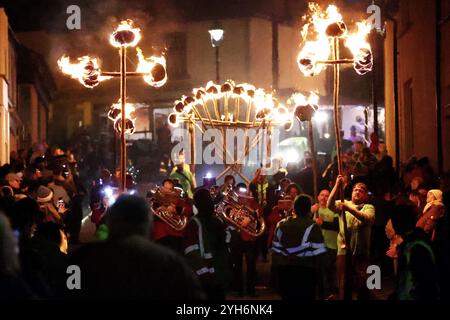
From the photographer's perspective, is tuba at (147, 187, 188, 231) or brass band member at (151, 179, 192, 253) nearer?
brass band member at (151, 179, 192, 253)

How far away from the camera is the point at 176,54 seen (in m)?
40.3

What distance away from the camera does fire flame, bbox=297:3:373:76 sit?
11.7 metres

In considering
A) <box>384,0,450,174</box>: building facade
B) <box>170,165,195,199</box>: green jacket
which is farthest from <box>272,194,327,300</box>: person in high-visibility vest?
<box>384,0,450,174</box>: building facade

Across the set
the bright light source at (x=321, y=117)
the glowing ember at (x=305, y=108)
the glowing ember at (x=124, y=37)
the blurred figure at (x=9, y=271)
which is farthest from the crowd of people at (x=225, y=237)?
the bright light source at (x=321, y=117)

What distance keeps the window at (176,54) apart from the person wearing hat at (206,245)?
30756mm

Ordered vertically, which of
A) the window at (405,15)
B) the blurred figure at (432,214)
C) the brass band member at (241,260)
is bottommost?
the brass band member at (241,260)

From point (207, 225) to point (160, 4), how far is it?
32865 mm

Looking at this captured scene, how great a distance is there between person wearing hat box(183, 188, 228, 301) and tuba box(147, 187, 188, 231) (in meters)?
3.06

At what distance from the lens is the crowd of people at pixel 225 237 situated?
210 inches

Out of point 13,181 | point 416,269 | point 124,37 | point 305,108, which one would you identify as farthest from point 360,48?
point 13,181

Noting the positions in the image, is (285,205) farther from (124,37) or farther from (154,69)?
(124,37)

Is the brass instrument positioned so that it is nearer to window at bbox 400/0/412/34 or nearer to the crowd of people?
the crowd of people

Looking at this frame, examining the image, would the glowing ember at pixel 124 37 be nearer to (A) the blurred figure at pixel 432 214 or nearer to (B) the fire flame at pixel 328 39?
(B) the fire flame at pixel 328 39
